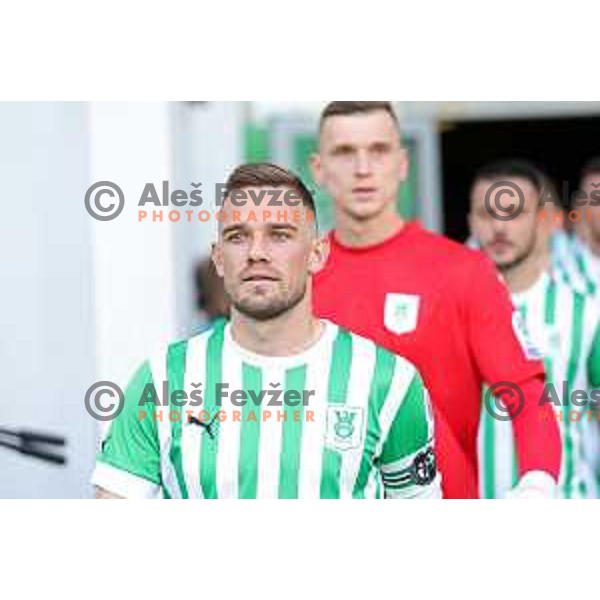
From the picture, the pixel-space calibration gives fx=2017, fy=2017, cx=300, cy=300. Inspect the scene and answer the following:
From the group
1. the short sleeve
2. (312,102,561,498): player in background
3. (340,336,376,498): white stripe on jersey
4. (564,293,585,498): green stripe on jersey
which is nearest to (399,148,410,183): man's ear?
(312,102,561,498): player in background

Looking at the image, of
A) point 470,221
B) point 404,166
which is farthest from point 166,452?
point 470,221

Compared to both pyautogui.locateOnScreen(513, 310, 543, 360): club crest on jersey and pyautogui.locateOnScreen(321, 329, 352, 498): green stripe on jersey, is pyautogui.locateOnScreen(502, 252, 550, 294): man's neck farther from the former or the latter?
pyautogui.locateOnScreen(321, 329, 352, 498): green stripe on jersey

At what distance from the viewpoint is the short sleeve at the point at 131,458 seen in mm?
4199

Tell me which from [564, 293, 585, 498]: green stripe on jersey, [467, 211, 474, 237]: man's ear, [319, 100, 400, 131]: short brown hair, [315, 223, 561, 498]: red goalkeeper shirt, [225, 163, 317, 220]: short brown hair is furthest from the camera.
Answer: [564, 293, 585, 498]: green stripe on jersey

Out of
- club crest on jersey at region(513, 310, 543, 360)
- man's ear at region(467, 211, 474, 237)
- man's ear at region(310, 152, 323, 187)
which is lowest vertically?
club crest on jersey at region(513, 310, 543, 360)

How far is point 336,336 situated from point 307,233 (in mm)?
230

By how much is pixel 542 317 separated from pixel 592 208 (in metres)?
0.34

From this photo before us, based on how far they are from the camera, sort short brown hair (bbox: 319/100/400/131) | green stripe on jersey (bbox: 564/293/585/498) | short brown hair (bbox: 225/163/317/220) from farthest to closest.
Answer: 1. green stripe on jersey (bbox: 564/293/585/498)
2. short brown hair (bbox: 319/100/400/131)
3. short brown hair (bbox: 225/163/317/220)

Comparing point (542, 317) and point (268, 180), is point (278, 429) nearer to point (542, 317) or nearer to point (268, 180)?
point (268, 180)

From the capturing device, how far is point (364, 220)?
450 cm

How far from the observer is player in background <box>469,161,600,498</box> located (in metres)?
4.78

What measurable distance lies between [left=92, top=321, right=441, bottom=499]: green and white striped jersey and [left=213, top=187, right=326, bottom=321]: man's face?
0.10 metres

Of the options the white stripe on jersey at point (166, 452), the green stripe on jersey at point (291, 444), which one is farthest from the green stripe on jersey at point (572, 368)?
the white stripe on jersey at point (166, 452)
